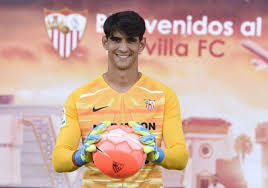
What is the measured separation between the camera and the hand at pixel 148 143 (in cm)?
248

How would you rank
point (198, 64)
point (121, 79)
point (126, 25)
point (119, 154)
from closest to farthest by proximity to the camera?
point (119, 154) < point (126, 25) < point (121, 79) < point (198, 64)

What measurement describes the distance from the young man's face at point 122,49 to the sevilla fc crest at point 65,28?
2.09 meters

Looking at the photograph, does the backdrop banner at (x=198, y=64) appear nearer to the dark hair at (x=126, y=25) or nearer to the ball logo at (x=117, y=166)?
the dark hair at (x=126, y=25)

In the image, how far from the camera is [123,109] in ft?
9.27

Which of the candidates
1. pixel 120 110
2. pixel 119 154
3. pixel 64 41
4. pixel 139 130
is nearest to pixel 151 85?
A: pixel 120 110

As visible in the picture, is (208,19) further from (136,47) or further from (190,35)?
(136,47)

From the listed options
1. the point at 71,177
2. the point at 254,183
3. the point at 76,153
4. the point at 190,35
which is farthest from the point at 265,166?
the point at 76,153

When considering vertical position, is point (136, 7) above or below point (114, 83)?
above

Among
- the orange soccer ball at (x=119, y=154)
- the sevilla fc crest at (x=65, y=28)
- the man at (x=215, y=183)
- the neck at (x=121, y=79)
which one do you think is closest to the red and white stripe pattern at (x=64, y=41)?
the sevilla fc crest at (x=65, y=28)

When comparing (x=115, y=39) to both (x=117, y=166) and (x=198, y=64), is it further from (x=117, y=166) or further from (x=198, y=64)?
(x=198, y=64)

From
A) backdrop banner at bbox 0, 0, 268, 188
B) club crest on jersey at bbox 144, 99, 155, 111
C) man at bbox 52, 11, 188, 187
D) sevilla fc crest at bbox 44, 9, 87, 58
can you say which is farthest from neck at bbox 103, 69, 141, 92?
sevilla fc crest at bbox 44, 9, 87, 58

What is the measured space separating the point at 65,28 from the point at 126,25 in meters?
2.23

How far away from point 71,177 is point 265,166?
1.64 m

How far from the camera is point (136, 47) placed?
2828 millimetres
